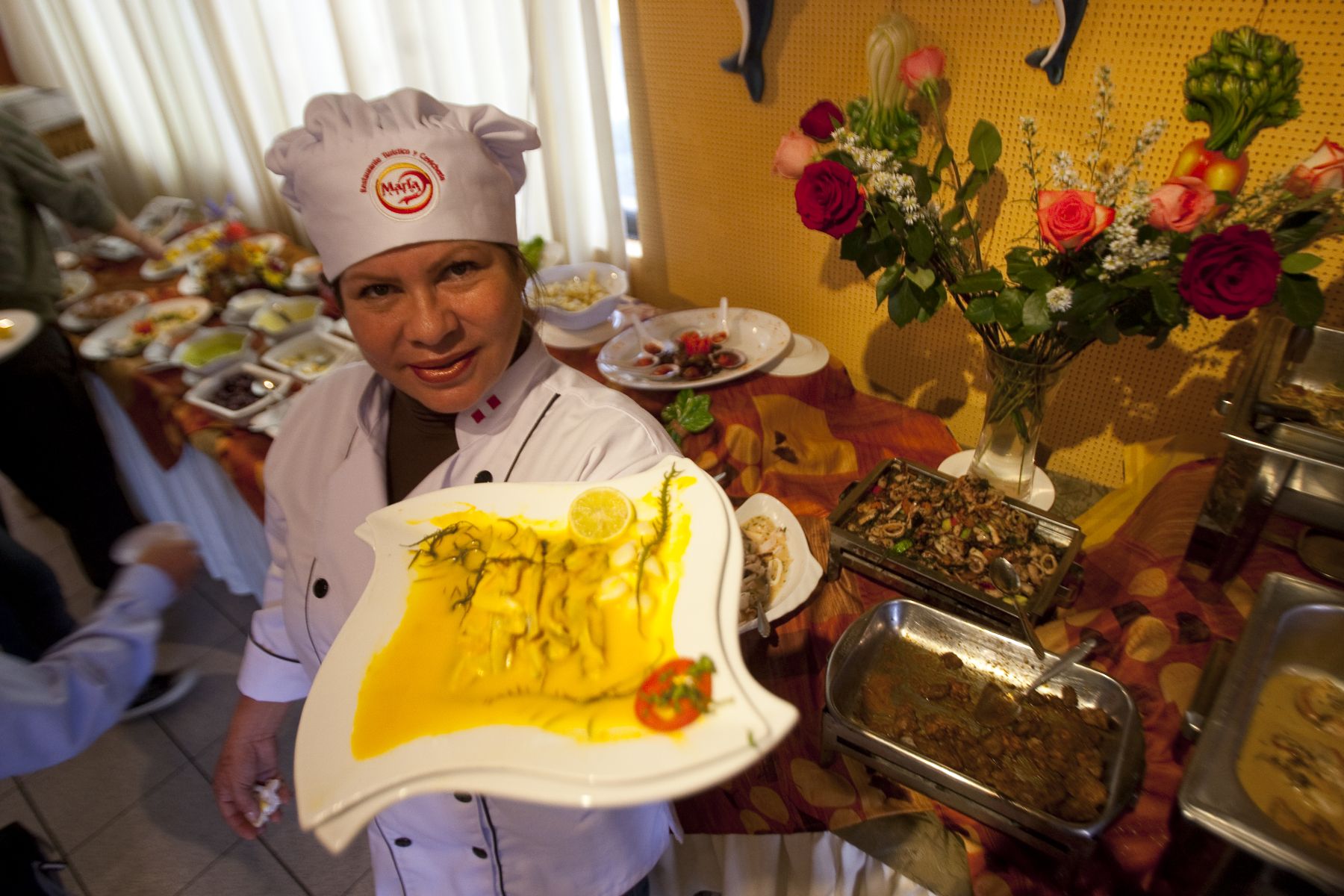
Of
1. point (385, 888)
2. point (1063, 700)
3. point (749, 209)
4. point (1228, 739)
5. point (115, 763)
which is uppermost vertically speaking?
point (749, 209)

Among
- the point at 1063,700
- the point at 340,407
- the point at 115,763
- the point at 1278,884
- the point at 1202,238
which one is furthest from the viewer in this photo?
the point at 115,763

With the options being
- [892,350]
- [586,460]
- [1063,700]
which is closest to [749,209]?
[892,350]

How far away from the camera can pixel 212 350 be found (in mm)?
2209

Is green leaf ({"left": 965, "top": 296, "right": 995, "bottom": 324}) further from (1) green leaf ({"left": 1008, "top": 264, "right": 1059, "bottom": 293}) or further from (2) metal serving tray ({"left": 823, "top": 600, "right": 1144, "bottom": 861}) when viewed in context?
(2) metal serving tray ({"left": 823, "top": 600, "right": 1144, "bottom": 861})

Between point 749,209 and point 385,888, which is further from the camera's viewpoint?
point 749,209

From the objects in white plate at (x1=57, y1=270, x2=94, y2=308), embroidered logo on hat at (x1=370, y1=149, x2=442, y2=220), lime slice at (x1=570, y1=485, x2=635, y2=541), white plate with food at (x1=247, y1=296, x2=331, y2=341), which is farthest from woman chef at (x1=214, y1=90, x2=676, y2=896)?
white plate at (x1=57, y1=270, x2=94, y2=308)

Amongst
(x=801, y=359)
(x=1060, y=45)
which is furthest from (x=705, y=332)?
(x=1060, y=45)

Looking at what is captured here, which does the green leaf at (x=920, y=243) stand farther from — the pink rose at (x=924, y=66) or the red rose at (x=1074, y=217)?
the pink rose at (x=924, y=66)

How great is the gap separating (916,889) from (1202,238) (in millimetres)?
1018

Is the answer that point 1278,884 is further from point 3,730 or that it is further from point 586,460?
point 3,730

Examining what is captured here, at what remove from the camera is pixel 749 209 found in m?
2.00

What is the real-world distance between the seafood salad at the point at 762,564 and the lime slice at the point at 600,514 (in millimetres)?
465

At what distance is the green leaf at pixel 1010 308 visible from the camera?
1.12 m

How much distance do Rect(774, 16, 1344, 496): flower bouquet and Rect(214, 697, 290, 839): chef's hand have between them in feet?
4.37
